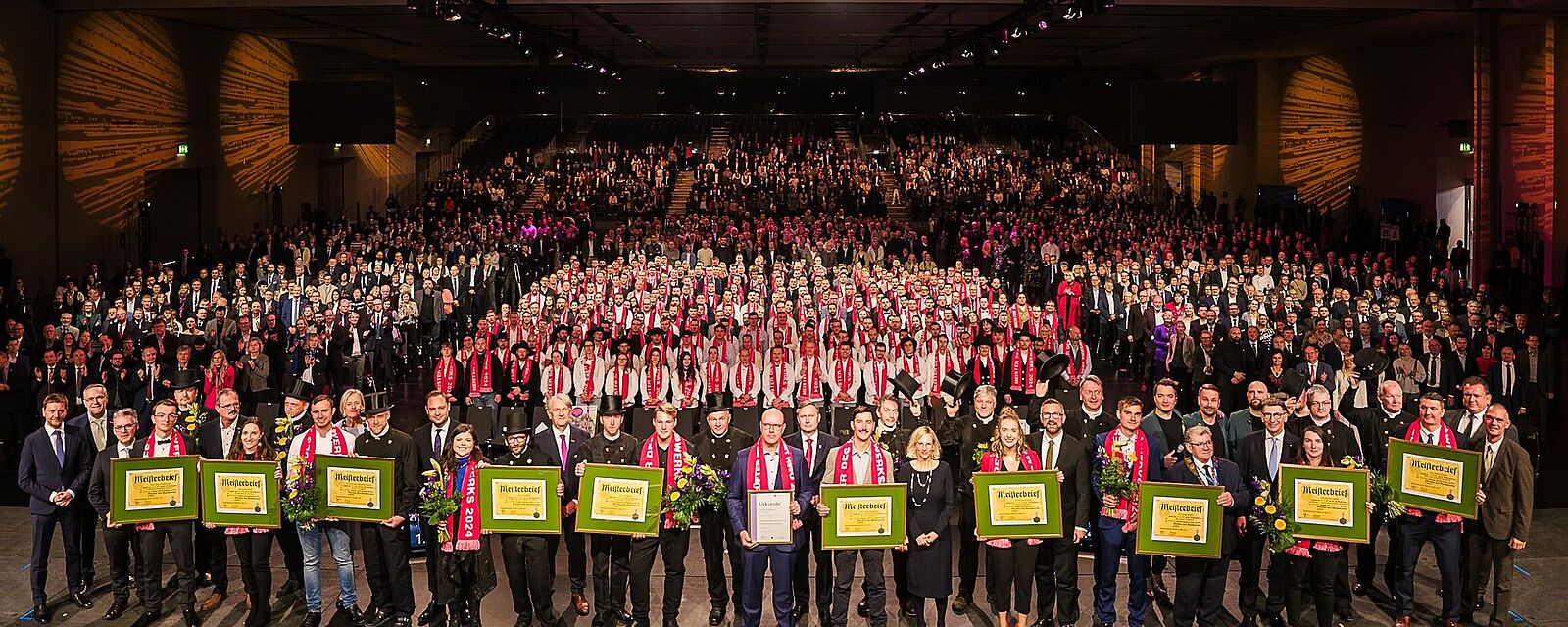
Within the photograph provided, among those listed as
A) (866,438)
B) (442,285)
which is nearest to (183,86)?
(442,285)

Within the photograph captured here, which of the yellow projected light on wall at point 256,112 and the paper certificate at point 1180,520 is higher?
the yellow projected light on wall at point 256,112

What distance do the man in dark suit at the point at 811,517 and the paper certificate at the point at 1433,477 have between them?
3.52 m

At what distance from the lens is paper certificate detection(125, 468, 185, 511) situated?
858cm

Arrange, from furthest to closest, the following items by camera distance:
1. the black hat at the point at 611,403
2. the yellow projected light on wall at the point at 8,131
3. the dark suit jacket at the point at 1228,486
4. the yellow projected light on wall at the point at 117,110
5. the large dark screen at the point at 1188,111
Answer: the yellow projected light on wall at the point at 117,110 → the large dark screen at the point at 1188,111 → the yellow projected light on wall at the point at 8,131 → the black hat at the point at 611,403 → the dark suit jacket at the point at 1228,486

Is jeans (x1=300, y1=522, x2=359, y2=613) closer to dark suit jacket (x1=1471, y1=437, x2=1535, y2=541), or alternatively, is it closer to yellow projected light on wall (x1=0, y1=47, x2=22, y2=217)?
dark suit jacket (x1=1471, y1=437, x2=1535, y2=541)

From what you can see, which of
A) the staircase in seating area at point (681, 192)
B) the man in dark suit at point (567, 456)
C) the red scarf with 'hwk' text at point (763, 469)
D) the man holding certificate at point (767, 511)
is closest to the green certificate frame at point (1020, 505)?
the man holding certificate at point (767, 511)

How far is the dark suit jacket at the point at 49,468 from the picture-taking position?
8922 mm

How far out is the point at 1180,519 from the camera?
8141 millimetres

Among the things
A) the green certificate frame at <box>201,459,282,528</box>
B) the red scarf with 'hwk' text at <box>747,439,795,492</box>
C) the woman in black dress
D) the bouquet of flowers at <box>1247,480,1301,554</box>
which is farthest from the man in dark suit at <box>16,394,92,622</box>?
the bouquet of flowers at <box>1247,480,1301,554</box>

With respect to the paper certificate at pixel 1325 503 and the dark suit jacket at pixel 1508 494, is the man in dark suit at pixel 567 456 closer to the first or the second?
the paper certificate at pixel 1325 503

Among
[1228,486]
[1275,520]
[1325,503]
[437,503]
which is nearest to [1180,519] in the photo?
Result: [1228,486]

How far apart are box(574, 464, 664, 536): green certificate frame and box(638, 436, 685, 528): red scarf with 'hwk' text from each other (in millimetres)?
123

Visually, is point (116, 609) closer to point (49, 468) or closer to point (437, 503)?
point (49, 468)

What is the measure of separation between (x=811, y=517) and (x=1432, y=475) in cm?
378
